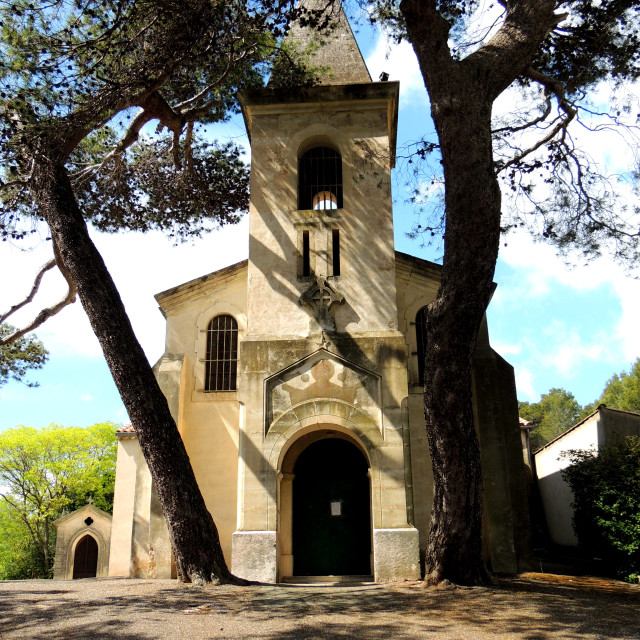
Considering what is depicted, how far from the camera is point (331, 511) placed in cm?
1475

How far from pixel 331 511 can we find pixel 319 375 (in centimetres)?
356

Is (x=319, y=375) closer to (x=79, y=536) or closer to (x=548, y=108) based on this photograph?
(x=548, y=108)

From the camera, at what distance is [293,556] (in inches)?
563

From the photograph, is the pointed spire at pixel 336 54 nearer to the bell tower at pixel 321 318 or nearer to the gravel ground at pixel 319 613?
the bell tower at pixel 321 318

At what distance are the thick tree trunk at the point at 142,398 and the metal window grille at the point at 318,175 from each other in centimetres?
572

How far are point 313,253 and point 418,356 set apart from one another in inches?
150

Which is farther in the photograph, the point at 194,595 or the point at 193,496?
the point at 193,496

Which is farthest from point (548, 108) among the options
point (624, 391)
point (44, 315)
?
point (624, 391)

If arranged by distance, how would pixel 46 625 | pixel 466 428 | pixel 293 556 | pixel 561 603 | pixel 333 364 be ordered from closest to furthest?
1. pixel 46 625
2. pixel 561 603
3. pixel 466 428
4. pixel 333 364
5. pixel 293 556

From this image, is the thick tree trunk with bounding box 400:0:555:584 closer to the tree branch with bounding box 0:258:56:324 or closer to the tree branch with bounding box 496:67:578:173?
the tree branch with bounding box 496:67:578:173

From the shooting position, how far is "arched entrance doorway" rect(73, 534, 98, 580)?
89.7 feet

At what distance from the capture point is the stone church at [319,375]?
12844 millimetres

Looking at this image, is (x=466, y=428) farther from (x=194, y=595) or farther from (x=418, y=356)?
(x=418, y=356)

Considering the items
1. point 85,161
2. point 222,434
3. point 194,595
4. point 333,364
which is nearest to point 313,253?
point 333,364
